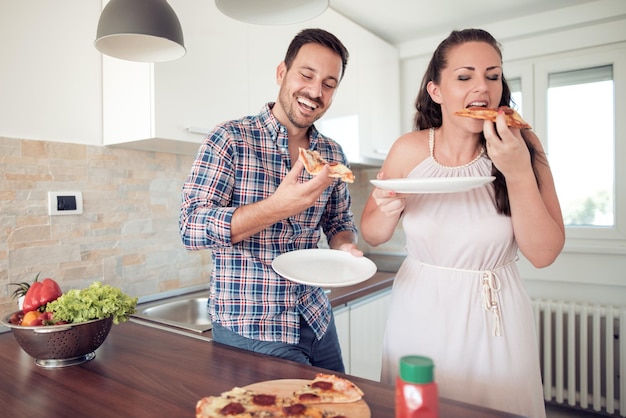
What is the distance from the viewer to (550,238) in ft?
3.74

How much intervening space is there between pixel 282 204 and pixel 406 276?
0.49 metres

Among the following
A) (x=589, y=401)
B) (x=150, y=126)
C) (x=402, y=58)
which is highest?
(x=402, y=58)

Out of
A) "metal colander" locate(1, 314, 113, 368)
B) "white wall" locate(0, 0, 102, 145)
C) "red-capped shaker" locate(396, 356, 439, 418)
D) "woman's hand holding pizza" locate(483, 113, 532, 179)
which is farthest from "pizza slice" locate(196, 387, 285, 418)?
"white wall" locate(0, 0, 102, 145)

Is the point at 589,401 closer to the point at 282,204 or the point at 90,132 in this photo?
the point at 282,204

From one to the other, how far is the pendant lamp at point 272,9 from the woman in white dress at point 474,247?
456 mm

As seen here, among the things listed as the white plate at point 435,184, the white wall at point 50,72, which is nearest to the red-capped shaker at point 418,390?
the white plate at point 435,184

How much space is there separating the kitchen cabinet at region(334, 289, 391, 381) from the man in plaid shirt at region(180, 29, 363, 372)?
73 centimetres

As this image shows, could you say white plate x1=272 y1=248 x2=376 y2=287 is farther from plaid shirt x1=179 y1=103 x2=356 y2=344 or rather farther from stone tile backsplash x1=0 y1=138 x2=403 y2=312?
stone tile backsplash x1=0 y1=138 x2=403 y2=312

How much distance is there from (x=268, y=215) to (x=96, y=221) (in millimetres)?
1064

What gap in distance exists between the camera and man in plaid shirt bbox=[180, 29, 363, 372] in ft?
3.54

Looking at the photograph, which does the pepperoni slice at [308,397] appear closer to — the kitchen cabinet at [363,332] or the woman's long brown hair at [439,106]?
the woman's long brown hair at [439,106]

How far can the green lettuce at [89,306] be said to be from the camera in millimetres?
1113

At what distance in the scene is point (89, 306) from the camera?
1124 mm

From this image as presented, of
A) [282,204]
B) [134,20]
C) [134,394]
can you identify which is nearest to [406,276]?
[282,204]
